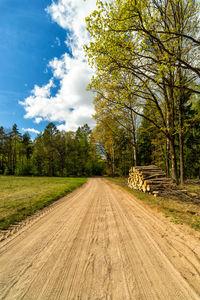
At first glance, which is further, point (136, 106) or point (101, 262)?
point (136, 106)

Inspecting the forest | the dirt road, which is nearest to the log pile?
the forest

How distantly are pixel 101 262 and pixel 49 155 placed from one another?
4199 centimetres

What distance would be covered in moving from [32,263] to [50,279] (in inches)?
25.4

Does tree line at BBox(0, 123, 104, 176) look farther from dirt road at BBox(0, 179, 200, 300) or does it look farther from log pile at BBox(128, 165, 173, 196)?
dirt road at BBox(0, 179, 200, 300)

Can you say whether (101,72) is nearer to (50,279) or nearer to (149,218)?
(149,218)

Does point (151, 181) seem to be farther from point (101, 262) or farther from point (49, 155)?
point (49, 155)

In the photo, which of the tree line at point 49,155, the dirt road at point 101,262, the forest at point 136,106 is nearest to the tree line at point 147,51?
the forest at point 136,106

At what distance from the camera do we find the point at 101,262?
8.03 feet

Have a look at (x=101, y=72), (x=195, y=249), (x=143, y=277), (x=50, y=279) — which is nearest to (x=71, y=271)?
(x=50, y=279)

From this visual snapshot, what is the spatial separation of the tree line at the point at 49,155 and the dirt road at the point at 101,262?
33.8 m

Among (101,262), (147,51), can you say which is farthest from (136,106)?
(101,262)

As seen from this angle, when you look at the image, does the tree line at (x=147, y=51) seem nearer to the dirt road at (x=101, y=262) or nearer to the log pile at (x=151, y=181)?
the log pile at (x=151, y=181)

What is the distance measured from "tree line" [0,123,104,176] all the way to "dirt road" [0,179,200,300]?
33.8 m

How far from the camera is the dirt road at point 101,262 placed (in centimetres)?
184
